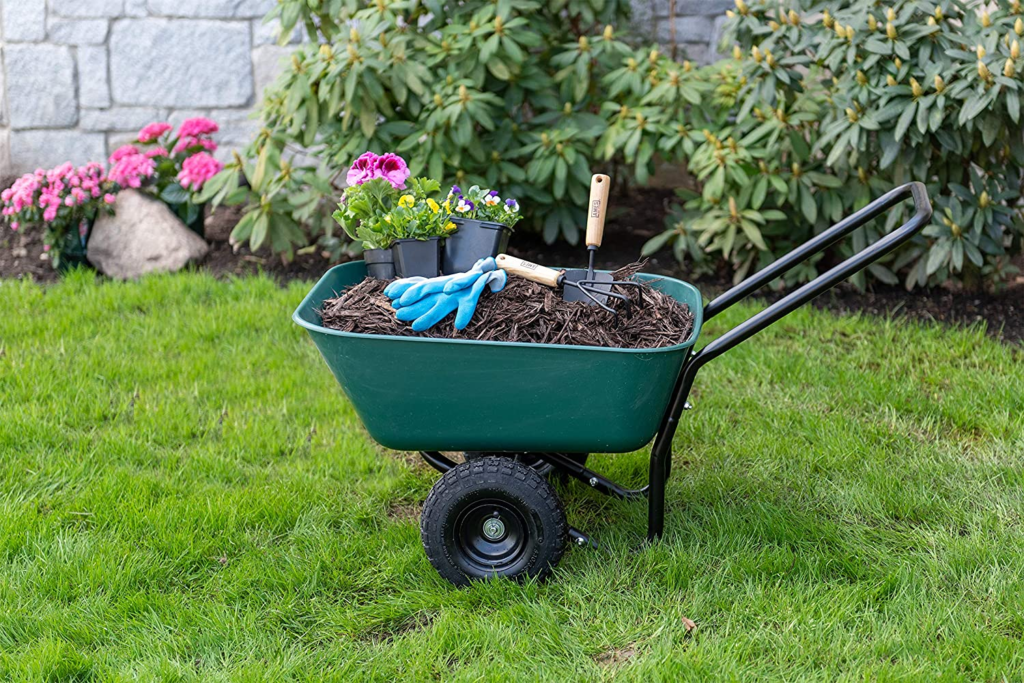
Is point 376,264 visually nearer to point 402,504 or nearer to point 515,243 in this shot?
point 402,504

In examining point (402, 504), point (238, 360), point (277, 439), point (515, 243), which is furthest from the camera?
point (515, 243)

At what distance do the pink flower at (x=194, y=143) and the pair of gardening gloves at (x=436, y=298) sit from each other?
2961 mm

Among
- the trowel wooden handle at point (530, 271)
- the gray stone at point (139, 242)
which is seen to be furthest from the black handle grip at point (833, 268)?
the gray stone at point (139, 242)

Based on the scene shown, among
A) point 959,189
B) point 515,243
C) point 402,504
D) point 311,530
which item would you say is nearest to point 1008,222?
point 959,189

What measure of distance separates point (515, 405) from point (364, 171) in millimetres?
818

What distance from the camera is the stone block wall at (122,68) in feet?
16.3

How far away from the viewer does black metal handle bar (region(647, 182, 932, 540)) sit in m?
1.97

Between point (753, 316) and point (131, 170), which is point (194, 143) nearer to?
point (131, 170)

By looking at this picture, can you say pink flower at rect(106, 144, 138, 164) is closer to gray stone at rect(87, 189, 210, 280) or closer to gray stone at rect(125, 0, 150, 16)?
gray stone at rect(87, 189, 210, 280)

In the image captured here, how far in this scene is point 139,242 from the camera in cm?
445

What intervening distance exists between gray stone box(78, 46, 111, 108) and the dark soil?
78 centimetres

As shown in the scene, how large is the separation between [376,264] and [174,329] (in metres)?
1.66

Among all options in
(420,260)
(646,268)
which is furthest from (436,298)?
(646,268)

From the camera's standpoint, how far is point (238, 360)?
3.51 meters
